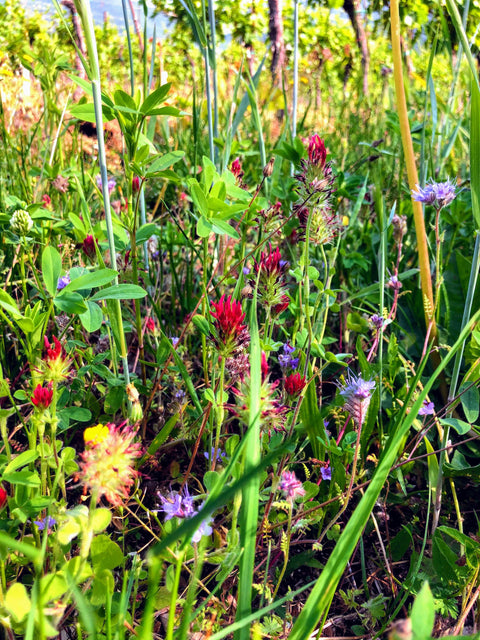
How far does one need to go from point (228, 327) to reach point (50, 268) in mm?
345

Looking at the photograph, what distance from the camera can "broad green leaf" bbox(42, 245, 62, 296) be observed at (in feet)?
2.99

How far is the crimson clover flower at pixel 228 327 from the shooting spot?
0.77 metres

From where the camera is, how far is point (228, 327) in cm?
77

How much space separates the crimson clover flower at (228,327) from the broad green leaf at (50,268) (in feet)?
0.99

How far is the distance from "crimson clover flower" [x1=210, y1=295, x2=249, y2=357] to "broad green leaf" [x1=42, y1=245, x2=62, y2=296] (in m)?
0.30

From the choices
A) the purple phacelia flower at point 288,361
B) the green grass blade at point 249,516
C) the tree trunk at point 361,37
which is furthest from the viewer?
A: the tree trunk at point 361,37

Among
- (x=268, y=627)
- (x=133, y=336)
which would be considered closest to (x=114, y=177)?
(x=133, y=336)

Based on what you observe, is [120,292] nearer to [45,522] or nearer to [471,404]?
[45,522]

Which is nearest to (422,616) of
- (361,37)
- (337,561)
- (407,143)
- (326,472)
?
(337,561)

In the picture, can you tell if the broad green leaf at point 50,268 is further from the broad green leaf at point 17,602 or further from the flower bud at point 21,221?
the broad green leaf at point 17,602

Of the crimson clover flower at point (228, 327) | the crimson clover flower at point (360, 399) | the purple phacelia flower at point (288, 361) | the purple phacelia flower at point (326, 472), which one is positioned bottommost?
the purple phacelia flower at point (326, 472)

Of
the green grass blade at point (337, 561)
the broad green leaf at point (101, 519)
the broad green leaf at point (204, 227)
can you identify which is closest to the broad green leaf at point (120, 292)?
the broad green leaf at point (204, 227)

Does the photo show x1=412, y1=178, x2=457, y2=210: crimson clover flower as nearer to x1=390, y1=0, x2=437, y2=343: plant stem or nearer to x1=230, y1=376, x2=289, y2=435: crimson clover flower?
x1=390, y1=0, x2=437, y2=343: plant stem

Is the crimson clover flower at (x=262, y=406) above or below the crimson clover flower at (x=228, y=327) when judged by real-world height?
below
